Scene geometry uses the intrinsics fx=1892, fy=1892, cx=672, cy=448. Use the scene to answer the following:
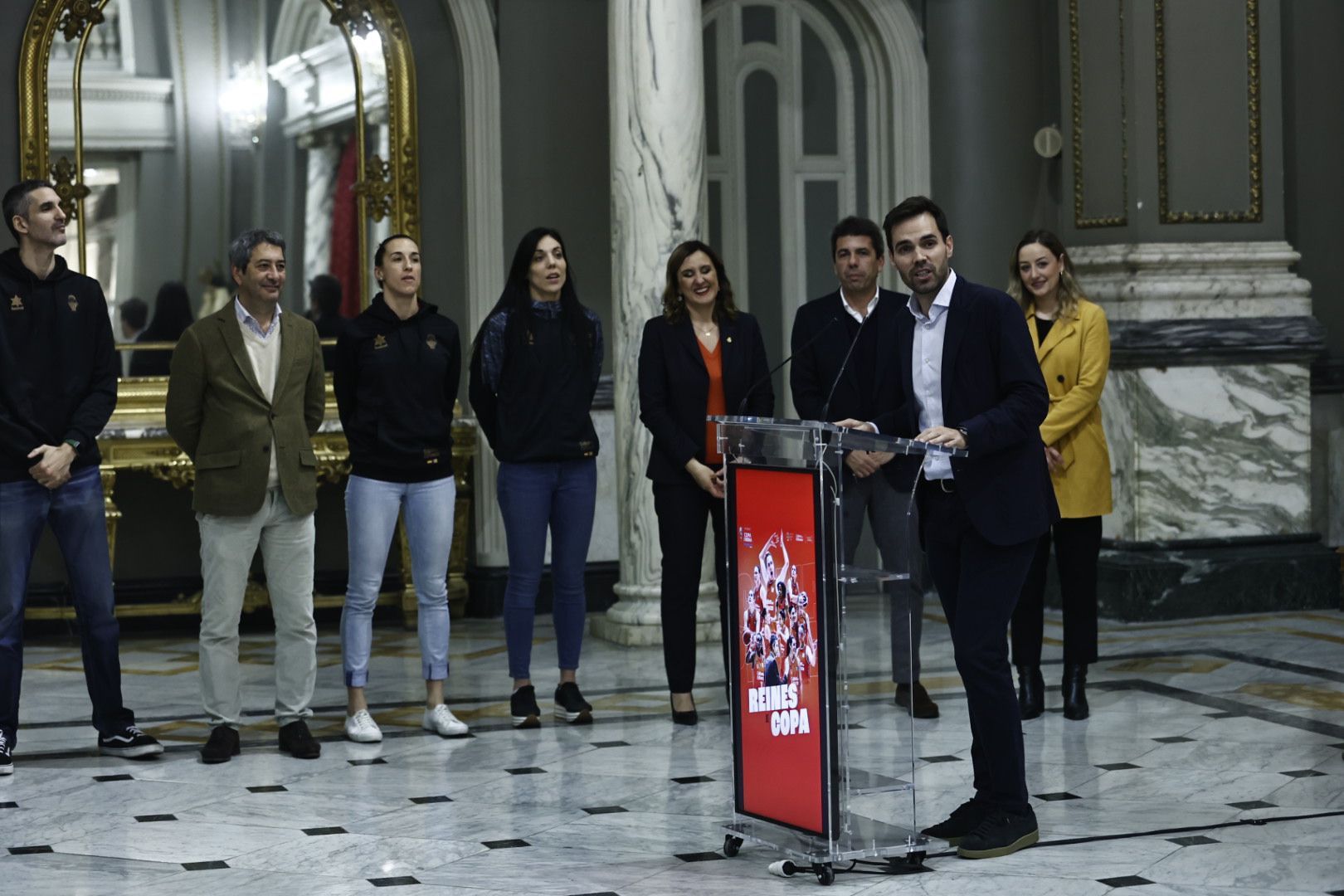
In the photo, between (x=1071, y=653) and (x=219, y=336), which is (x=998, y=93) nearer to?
(x=1071, y=653)

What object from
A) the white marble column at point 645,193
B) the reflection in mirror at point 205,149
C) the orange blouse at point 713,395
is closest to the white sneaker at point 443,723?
the orange blouse at point 713,395

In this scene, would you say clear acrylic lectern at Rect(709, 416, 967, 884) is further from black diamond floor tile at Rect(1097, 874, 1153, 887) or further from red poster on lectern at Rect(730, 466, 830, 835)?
black diamond floor tile at Rect(1097, 874, 1153, 887)

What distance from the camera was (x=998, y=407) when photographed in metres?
4.17

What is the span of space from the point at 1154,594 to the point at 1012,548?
4173 mm

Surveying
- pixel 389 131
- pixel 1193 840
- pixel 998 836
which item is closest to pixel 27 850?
pixel 998 836

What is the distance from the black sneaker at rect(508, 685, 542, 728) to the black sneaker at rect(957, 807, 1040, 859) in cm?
205

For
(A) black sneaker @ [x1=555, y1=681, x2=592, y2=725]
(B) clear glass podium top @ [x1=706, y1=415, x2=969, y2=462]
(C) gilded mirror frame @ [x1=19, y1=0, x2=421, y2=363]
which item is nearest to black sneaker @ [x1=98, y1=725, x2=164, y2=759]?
(A) black sneaker @ [x1=555, y1=681, x2=592, y2=725]

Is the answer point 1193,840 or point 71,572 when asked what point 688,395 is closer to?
point 71,572

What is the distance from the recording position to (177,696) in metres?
6.84

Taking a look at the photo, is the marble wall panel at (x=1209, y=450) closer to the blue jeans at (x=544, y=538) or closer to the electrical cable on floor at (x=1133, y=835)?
the blue jeans at (x=544, y=538)

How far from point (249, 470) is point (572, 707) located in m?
1.33

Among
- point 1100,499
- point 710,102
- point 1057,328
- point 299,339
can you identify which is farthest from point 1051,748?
point 710,102

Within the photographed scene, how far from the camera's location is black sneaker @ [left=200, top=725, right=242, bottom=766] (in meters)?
5.60

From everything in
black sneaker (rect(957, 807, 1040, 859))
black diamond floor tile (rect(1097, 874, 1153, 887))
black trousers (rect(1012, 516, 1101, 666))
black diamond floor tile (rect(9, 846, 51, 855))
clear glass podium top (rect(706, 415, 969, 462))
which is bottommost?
black diamond floor tile (rect(1097, 874, 1153, 887))
